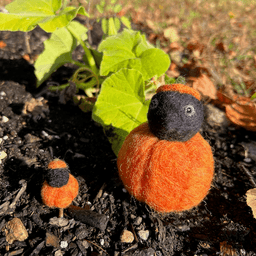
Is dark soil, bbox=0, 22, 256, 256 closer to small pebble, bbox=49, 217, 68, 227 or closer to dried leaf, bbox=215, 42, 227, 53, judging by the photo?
small pebble, bbox=49, 217, 68, 227

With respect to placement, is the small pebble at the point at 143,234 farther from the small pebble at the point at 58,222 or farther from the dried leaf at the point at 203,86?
the dried leaf at the point at 203,86

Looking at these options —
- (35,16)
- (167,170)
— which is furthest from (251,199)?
(35,16)

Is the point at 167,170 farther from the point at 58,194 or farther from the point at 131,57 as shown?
the point at 131,57

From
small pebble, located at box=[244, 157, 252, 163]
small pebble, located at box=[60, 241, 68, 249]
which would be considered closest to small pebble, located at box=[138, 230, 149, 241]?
small pebble, located at box=[60, 241, 68, 249]

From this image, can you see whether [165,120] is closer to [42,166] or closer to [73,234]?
[73,234]

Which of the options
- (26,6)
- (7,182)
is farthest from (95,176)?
(26,6)

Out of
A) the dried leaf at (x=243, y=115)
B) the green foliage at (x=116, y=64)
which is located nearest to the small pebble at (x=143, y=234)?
the green foliage at (x=116, y=64)

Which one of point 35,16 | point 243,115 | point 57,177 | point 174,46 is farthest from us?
point 174,46
